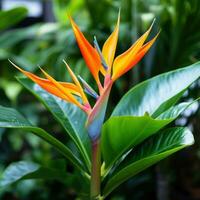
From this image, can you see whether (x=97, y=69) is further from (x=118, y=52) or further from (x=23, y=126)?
(x=118, y=52)

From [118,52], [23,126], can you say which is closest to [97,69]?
[23,126]

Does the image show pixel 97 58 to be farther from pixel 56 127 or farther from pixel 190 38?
pixel 56 127

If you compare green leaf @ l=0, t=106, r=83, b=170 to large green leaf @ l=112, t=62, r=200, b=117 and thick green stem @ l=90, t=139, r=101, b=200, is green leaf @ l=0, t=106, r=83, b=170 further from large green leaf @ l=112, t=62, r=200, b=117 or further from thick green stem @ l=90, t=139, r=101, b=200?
large green leaf @ l=112, t=62, r=200, b=117

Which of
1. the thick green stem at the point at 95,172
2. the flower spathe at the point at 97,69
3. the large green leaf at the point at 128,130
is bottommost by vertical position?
the thick green stem at the point at 95,172

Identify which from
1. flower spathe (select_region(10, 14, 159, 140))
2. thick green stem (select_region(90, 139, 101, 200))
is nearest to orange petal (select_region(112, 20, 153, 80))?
flower spathe (select_region(10, 14, 159, 140))

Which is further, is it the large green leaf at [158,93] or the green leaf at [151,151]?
the large green leaf at [158,93]

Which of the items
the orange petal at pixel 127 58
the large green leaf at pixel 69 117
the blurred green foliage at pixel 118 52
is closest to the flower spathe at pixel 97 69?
the orange petal at pixel 127 58

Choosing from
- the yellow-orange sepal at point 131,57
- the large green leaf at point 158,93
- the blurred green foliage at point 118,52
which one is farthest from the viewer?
the blurred green foliage at point 118,52

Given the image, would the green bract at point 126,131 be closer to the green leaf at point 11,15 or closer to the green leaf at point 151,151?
the green leaf at point 151,151
